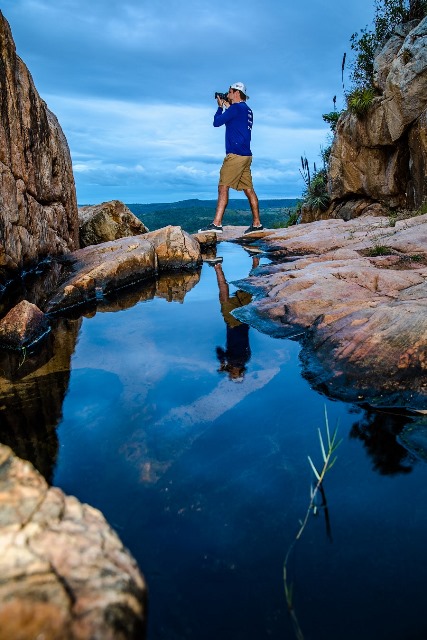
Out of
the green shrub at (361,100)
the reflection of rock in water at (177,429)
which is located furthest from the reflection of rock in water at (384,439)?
the green shrub at (361,100)

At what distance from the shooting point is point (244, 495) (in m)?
2.29

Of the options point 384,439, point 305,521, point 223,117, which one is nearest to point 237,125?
point 223,117

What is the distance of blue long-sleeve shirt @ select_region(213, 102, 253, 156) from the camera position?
10.6 metres

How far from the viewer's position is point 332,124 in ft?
59.9

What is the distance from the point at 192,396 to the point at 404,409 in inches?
56.4

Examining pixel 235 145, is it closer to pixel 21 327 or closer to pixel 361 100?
pixel 361 100

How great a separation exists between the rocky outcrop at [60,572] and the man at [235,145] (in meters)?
10.3

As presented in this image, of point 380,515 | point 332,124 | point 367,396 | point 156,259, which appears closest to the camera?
point 380,515

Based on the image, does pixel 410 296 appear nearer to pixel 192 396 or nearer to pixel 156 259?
pixel 192 396

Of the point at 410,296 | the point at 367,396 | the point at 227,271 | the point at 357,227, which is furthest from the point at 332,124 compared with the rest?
the point at 367,396

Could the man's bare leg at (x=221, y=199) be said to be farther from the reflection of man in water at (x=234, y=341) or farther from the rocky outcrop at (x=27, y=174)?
the reflection of man in water at (x=234, y=341)

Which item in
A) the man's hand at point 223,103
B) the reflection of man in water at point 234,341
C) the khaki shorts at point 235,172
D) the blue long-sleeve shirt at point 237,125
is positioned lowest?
the reflection of man in water at point 234,341

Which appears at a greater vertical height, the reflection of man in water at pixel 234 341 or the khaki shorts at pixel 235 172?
the khaki shorts at pixel 235 172

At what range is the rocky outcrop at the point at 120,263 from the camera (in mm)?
A: 6508
